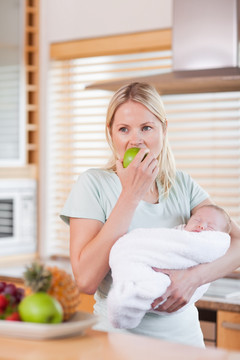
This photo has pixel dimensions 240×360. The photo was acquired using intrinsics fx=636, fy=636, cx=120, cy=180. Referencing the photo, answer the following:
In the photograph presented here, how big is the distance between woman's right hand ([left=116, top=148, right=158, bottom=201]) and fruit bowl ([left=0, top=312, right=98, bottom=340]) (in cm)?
48

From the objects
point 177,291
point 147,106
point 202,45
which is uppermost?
point 202,45

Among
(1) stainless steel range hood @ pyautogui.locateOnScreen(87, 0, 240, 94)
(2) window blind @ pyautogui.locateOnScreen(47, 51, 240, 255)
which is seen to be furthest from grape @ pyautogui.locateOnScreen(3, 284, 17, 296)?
(2) window blind @ pyautogui.locateOnScreen(47, 51, 240, 255)

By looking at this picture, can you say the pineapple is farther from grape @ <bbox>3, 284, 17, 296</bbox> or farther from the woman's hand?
the woman's hand

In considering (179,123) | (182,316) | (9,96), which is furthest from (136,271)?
(9,96)

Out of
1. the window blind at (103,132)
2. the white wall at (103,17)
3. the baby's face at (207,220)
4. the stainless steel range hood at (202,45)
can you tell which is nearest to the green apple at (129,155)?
the baby's face at (207,220)

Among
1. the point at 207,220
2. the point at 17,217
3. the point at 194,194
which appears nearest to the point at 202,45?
the point at 194,194

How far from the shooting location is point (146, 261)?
1731 millimetres

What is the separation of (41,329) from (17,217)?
2.55m

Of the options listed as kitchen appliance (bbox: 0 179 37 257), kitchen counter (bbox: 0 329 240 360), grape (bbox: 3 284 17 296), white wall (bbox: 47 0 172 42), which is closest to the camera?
kitchen counter (bbox: 0 329 240 360)

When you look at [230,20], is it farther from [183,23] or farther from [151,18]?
[151,18]

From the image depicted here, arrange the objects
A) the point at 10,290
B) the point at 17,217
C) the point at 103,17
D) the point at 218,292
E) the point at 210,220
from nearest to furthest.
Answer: the point at 10,290 → the point at 210,220 → the point at 218,292 → the point at 103,17 → the point at 17,217

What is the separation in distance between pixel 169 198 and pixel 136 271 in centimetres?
37

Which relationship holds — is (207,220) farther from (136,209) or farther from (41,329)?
(41,329)

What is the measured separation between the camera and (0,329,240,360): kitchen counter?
1270 mm
